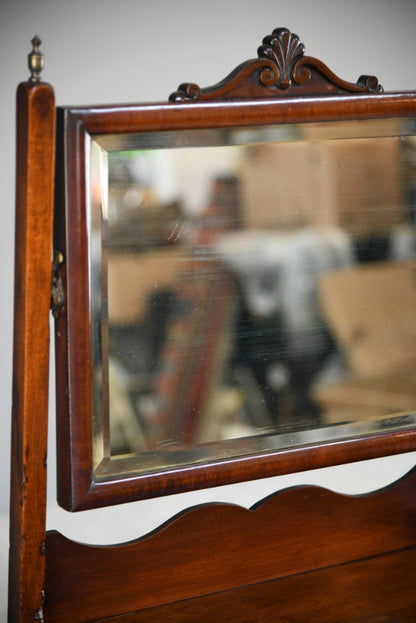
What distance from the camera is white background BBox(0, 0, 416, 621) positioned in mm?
1771

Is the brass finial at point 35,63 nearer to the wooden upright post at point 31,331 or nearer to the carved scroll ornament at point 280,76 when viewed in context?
the wooden upright post at point 31,331

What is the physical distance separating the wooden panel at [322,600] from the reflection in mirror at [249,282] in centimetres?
23

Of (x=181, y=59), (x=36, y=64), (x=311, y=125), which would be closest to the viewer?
(x=36, y=64)

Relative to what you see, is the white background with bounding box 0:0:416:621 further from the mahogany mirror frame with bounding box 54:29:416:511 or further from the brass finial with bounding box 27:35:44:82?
the brass finial with bounding box 27:35:44:82

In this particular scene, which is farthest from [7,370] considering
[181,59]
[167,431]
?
[167,431]

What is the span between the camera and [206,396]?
1074 mm

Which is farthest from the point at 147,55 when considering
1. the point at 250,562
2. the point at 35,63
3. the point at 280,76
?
the point at 250,562

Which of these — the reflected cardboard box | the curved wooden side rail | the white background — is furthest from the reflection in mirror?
the white background

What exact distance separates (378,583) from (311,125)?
25.0 inches

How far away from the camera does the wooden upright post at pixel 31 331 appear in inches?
35.6

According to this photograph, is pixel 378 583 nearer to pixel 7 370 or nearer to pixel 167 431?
pixel 167 431

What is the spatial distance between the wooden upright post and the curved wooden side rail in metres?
0.08

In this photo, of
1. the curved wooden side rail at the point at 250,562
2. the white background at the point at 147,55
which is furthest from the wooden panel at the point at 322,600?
the white background at the point at 147,55

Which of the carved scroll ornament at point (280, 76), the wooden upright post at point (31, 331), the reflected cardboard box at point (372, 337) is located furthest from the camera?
the reflected cardboard box at point (372, 337)
